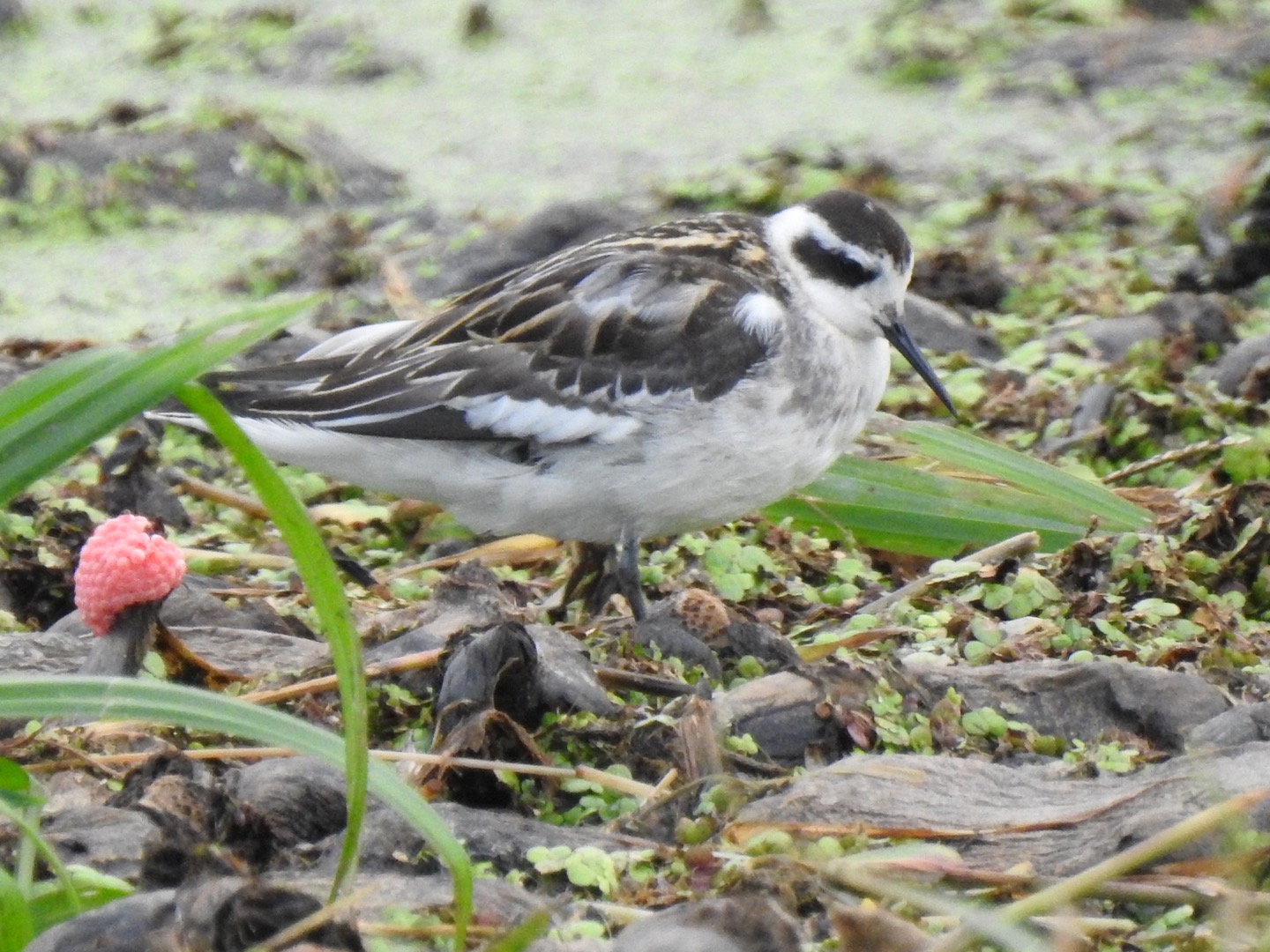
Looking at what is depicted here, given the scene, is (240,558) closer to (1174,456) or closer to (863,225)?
(863,225)

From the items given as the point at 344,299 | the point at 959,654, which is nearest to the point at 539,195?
the point at 344,299

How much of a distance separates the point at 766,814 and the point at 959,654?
4.40 ft

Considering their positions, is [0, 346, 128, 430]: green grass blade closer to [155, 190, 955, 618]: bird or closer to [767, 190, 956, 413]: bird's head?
[155, 190, 955, 618]: bird

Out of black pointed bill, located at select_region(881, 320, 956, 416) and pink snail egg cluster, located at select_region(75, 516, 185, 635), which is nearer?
pink snail egg cluster, located at select_region(75, 516, 185, 635)

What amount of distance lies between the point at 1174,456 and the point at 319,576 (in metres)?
3.91

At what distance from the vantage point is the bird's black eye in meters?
5.75

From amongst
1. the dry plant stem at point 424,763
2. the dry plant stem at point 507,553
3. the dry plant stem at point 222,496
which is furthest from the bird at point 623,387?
the dry plant stem at point 424,763

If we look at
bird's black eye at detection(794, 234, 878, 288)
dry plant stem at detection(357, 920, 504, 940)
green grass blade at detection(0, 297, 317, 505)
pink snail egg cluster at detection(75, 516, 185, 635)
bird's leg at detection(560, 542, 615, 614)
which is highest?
green grass blade at detection(0, 297, 317, 505)

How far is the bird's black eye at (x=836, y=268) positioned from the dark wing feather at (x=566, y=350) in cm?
14

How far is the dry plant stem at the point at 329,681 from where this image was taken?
14.5 feet

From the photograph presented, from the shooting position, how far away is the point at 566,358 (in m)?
5.47

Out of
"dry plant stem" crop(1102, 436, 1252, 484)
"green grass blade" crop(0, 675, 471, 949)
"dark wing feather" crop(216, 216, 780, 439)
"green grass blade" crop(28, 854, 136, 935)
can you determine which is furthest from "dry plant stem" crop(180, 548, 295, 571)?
"green grass blade" crop(0, 675, 471, 949)

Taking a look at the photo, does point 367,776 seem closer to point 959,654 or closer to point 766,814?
point 766,814

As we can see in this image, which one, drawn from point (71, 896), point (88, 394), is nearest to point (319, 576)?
point (88, 394)
